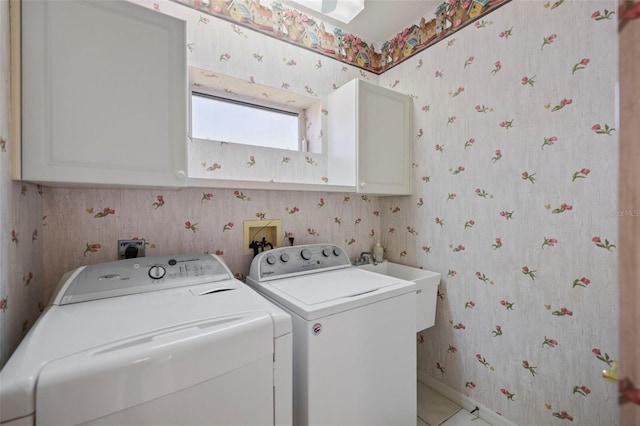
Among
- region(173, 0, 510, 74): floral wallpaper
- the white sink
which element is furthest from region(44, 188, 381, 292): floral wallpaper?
region(173, 0, 510, 74): floral wallpaper

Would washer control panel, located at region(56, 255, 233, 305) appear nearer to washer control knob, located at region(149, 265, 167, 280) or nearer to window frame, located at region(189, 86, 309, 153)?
washer control knob, located at region(149, 265, 167, 280)

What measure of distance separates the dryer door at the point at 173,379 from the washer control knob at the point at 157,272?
0.50 m

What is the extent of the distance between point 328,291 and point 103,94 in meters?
1.21

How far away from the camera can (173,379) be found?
715mm

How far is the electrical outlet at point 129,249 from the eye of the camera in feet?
4.33

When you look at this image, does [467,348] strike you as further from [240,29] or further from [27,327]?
[240,29]

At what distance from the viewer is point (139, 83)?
1.06m

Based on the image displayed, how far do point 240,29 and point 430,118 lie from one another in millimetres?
1382

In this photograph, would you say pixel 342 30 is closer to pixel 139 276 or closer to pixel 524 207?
pixel 524 207

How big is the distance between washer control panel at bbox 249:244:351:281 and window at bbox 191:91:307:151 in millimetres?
764

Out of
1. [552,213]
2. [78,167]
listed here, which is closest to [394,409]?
[552,213]

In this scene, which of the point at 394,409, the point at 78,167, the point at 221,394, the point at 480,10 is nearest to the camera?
the point at 221,394

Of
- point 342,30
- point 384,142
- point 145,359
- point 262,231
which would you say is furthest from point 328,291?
point 342,30

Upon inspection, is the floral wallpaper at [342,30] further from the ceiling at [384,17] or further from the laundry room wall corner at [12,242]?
the laundry room wall corner at [12,242]
